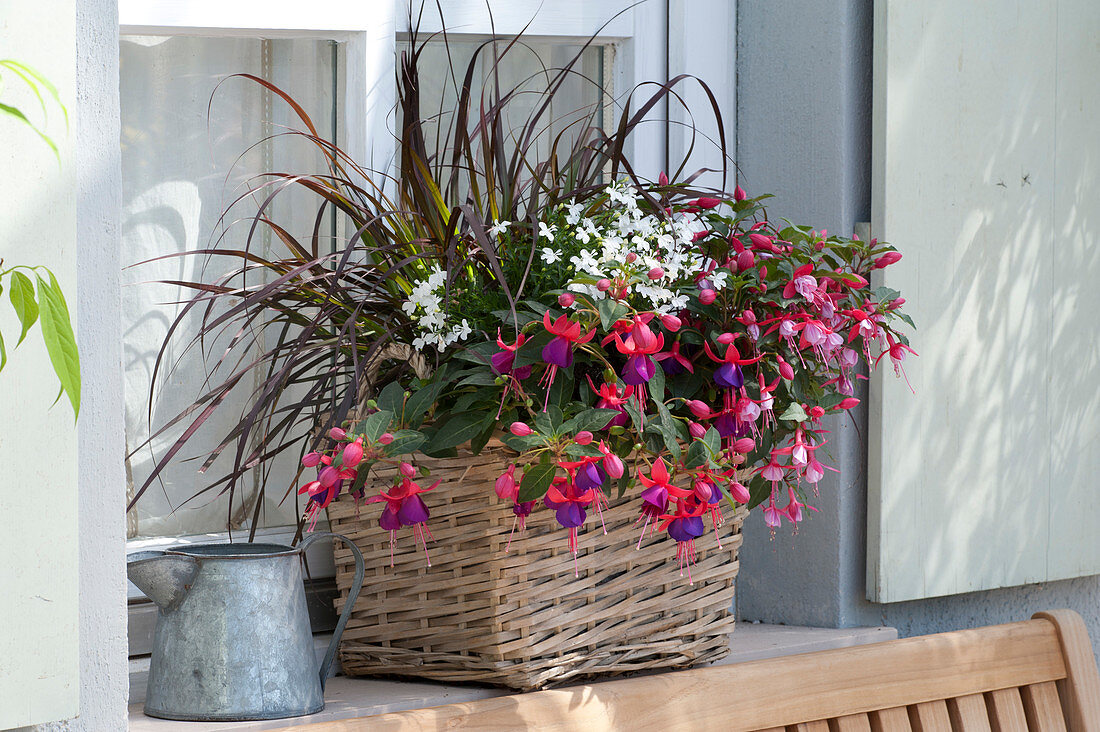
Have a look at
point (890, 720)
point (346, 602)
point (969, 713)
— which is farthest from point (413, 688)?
point (969, 713)

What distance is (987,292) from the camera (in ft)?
5.16

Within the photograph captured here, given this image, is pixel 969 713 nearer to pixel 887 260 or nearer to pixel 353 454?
pixel 887 260

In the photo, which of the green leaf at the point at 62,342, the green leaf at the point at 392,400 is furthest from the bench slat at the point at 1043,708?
the green leaf at the point at 62,342

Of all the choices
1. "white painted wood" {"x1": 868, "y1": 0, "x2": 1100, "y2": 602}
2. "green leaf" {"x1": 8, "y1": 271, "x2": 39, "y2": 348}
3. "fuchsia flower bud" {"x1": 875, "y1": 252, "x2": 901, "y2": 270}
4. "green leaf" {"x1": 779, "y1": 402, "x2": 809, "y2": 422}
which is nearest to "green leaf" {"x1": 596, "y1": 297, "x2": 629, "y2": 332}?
"green leaf" {"x1": 779, "y1": 402, "x2": 809, "y2": 422}

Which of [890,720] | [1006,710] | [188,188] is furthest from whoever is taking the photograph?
[1006,710]

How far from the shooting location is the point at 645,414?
1.15m

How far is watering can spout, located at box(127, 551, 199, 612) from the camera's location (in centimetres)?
108

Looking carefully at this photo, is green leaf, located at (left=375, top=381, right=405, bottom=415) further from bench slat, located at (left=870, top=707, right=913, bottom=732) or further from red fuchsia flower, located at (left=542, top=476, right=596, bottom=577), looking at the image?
bench slat, located at (left=870, top=707, right=913, bottom=732)

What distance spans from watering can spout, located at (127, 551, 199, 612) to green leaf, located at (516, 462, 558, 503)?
32 centimetres

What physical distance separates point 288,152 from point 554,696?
0.68 meters

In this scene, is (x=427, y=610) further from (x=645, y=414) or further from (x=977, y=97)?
(x=977, y=97)

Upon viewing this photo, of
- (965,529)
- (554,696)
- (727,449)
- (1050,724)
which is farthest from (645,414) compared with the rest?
(1050,724)

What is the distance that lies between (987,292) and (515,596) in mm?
819

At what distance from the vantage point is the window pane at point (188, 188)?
129 cm
